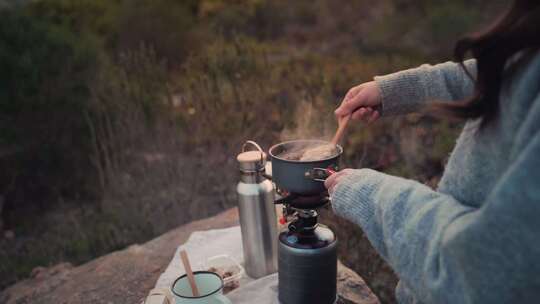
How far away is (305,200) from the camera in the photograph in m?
1.62

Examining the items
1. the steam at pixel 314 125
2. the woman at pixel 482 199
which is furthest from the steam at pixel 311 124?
the woman at pixel 482 199

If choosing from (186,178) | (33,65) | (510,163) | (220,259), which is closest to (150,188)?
(186,178)

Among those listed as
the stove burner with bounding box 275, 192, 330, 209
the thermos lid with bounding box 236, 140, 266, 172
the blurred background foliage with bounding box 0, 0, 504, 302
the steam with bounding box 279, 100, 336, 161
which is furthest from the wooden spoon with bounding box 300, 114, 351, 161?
the blurred background foliage with bounding box 0, 0, 504, 302

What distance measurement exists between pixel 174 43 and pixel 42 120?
2.75m

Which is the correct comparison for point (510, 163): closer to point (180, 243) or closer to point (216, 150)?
point (180, 243)

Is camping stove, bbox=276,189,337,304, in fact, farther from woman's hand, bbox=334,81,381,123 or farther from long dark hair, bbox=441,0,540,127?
long dark hair, bbox=441,0,540,127

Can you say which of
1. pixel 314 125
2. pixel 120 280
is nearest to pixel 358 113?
pixel 120 280

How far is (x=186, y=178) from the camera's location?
3871mm

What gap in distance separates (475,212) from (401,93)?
0.76 metres

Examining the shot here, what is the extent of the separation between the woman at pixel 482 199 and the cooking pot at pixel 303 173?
0.49 feet

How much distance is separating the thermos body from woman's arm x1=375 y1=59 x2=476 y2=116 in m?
0.53

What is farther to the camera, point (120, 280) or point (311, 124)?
point (311, 124)

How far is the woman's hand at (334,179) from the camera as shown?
4.64 feet

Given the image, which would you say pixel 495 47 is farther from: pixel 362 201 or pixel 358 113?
pixel 358 113
